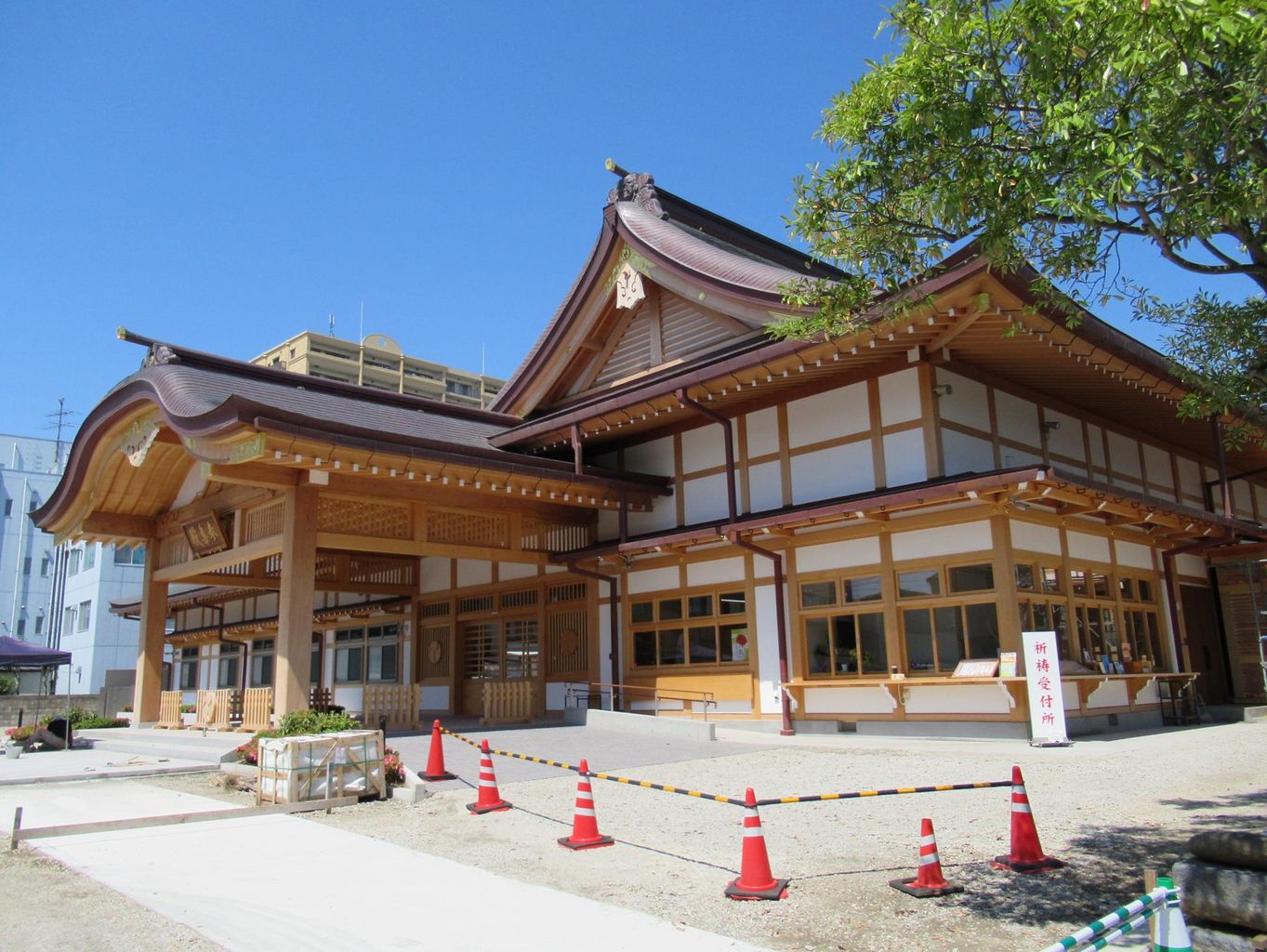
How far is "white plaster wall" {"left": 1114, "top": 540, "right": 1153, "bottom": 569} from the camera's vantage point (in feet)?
51.7

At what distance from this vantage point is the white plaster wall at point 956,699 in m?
12.5

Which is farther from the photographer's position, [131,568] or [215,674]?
[131,568]

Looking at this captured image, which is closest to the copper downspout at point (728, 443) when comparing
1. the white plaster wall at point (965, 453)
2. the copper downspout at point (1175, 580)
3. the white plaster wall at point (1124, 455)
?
the white plaster wall at point (965, 453)

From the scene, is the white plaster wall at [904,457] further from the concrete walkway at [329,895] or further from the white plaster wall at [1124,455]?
the concrete walkway at [329,895]

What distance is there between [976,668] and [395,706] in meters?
9.25

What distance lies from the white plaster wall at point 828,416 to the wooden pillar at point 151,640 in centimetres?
1284

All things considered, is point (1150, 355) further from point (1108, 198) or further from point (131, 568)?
point (131, 568)

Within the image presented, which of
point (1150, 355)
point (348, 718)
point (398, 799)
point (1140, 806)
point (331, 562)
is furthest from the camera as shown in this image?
point (331, 562)

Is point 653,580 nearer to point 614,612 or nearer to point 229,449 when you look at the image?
point 614,612

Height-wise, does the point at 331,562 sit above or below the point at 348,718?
above

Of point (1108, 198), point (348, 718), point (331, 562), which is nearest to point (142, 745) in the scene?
point (331, 562)

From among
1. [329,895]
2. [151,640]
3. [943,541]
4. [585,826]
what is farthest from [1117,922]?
[151,640]

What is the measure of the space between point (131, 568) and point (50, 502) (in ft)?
89.6

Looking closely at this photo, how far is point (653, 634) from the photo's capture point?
17000mm
